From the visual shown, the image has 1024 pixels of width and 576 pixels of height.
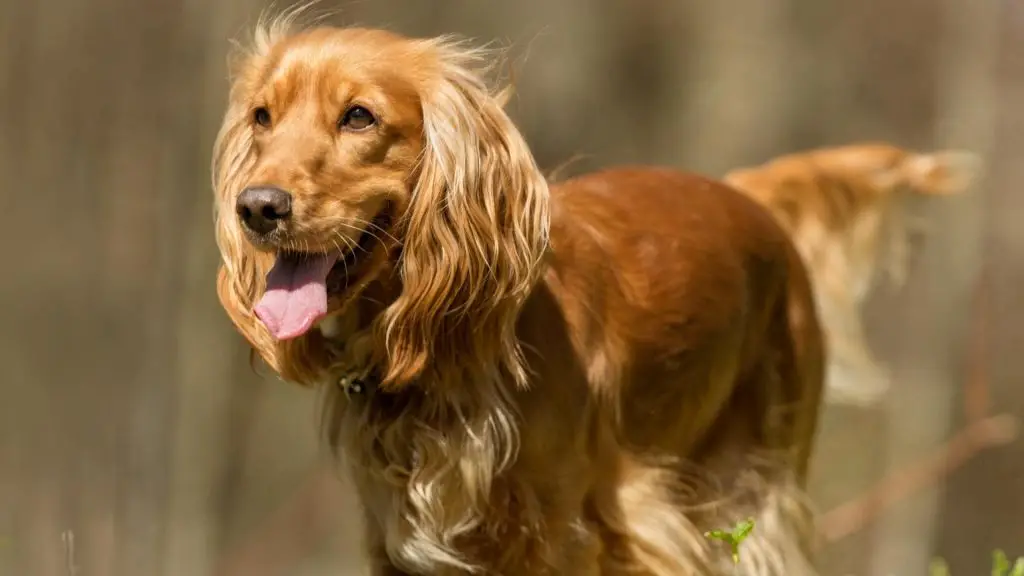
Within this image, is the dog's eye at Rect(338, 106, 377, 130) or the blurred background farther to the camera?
the blurred background

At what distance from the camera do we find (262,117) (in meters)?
1.78

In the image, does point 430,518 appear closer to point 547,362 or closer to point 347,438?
point 347,438

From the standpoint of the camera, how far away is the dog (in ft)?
9.16

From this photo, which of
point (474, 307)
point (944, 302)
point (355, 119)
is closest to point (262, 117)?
point (355, 119)

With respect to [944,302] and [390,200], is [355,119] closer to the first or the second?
[390,200]

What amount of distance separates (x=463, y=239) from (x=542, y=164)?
1243 mm

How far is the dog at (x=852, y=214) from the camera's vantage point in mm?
2791

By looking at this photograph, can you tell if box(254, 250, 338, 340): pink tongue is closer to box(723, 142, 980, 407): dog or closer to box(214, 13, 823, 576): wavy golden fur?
box(214, 13, 823, 576): wavy golden fur

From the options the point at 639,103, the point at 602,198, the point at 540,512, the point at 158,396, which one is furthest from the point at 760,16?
the point at 158,396

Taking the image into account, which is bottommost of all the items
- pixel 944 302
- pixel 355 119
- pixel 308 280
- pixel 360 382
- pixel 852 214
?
pixel 944 302

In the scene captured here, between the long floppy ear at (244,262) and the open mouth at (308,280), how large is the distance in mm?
133

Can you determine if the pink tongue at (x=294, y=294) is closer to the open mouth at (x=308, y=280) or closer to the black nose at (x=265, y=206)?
the open mouth at (x=308, y=280)

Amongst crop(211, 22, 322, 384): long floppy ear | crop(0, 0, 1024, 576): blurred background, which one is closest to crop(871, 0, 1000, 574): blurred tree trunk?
crop(0, 0, 1024, 576): blurred background

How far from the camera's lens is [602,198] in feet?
7.52
